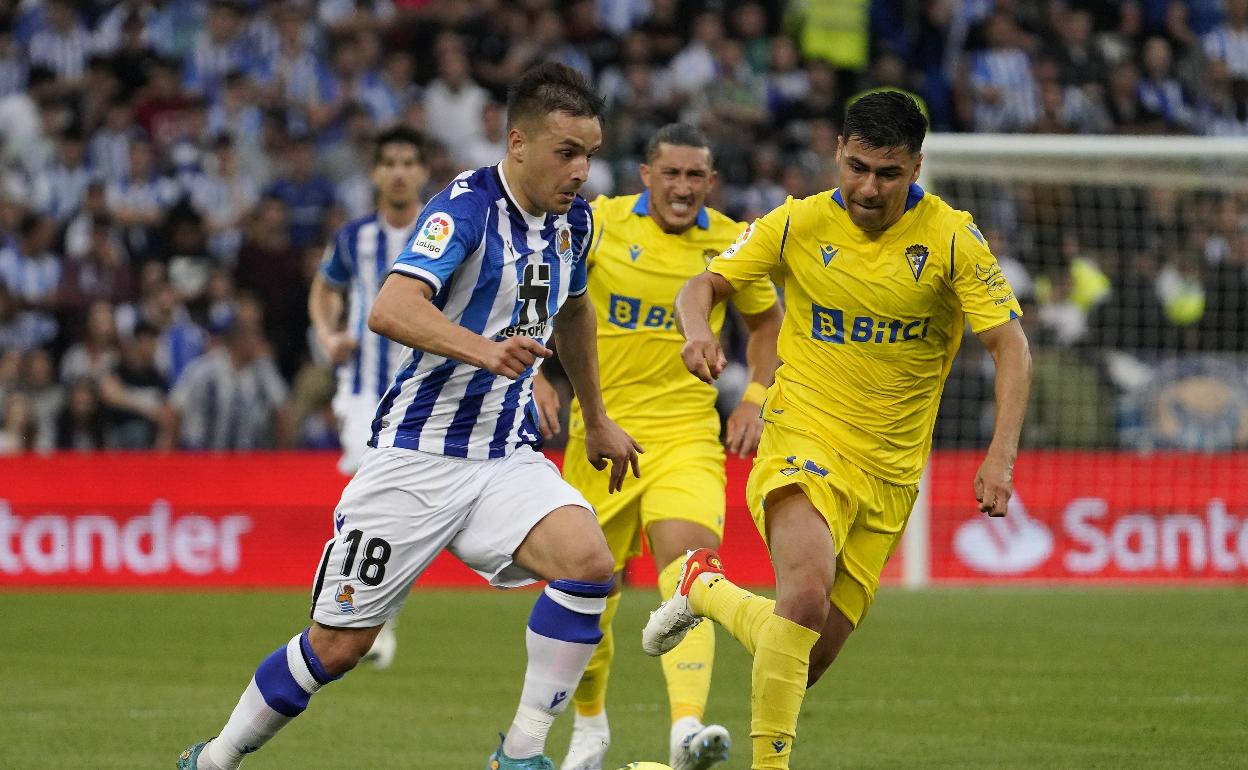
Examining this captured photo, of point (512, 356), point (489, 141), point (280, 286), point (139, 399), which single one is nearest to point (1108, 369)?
point (489, 141)

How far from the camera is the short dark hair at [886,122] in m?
6.44

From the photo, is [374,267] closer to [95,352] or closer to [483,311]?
[483,311]

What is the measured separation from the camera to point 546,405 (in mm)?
7949

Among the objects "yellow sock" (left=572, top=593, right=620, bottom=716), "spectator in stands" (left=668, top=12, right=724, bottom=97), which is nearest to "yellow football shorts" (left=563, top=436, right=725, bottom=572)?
"yellow sock" (left=572, top=593, right=620, bottom=716)

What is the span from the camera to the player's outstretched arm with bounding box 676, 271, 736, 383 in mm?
6375

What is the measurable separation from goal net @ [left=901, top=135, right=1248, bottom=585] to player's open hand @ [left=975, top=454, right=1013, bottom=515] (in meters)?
9.30

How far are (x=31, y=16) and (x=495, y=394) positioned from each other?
49.7ft

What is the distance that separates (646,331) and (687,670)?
5.58 feet

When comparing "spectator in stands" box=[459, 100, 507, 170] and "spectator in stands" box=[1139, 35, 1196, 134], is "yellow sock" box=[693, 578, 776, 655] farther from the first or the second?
"spectator in stands" box=[1139, 35, 1196, 134]

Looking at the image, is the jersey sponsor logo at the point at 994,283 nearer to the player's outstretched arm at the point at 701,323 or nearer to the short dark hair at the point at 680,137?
the player's outstretched arm at the point at 701,323

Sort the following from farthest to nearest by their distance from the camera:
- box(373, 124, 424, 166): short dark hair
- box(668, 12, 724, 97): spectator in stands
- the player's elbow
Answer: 1. box(668, 12, 724, 97): spectator in stands
2. box(373, 124, 424, 166): short dark hair
3. the player's elbow

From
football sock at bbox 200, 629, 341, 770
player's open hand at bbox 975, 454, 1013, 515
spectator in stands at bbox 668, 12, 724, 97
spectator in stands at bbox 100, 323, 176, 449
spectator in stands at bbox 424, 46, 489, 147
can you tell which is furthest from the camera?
spectator in stands at bbox 668, 12, 724, 97

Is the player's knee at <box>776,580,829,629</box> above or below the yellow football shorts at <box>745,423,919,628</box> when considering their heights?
below

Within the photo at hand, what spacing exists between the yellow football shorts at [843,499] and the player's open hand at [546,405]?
1.07 m
